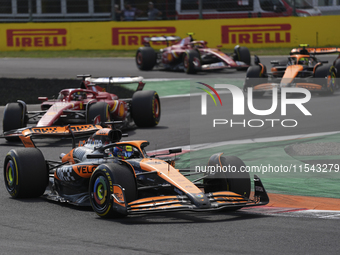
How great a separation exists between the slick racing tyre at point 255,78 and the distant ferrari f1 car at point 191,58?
3733mm

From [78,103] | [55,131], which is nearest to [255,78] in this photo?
[78,103]

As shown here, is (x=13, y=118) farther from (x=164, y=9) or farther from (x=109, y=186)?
(x=164, y=9)

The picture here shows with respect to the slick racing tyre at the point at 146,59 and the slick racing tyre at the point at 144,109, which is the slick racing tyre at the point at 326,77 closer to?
the slick racing tyre at the point at 144,109

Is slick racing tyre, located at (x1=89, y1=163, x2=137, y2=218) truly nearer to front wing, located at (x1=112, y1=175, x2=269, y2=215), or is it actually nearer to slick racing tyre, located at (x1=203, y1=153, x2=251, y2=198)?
front wing, located at (x1=112, y1=175, x2=269, y2=215)

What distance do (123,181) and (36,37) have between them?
22626mm

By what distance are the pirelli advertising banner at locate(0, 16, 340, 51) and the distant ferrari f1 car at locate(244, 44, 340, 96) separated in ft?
23.9

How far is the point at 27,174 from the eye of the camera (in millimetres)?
8125

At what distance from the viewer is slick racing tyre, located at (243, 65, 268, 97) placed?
17688 millimetres

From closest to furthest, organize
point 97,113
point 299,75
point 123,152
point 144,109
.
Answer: point 123,152 < point 97,113 < point 144,109 < point 299,75

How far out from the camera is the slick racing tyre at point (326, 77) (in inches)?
681

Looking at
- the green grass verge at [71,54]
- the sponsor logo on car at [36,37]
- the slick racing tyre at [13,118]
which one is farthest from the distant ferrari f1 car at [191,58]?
the slick racing tyre at [13,118]

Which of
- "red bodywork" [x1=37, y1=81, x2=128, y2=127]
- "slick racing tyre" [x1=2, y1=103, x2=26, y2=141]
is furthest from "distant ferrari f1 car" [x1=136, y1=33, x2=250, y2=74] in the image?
"slick racing tyre" [x1=2, y1=103, x2=26, y2=141]

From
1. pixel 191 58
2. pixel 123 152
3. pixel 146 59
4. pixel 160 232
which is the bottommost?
pixel 160 232

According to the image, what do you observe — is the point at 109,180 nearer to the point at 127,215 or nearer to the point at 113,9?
the point at 127,215
